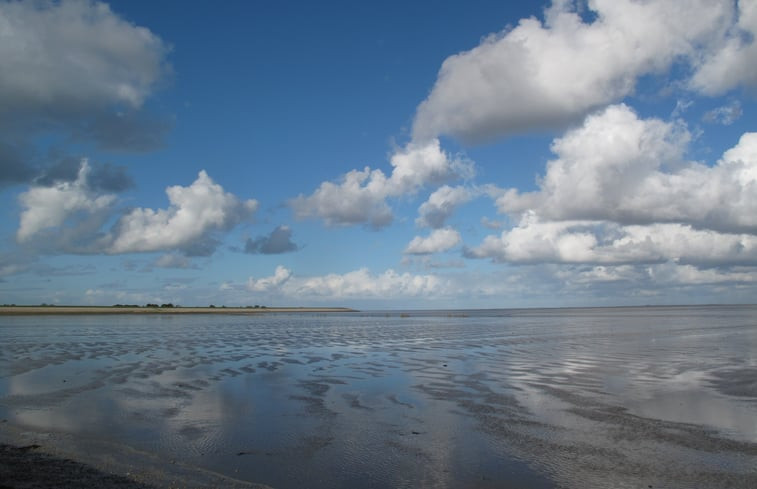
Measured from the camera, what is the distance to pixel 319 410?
16.3m

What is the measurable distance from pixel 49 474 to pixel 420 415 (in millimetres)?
9620

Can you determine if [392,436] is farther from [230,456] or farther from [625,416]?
[625,416]

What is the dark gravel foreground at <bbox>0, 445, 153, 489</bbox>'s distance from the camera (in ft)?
29.2

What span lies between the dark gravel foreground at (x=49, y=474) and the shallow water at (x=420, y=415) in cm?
185

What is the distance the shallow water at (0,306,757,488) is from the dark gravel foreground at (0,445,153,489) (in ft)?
6.08

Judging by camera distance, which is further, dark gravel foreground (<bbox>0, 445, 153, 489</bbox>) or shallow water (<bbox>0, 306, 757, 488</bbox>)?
shallow water (<bbox>0, 306, 757, 488</bbox>)

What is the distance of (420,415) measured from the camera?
1548cm

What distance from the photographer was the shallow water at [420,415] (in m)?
10.5

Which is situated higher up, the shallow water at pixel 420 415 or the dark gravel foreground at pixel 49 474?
the dark gravel foreground at pixel 49 474

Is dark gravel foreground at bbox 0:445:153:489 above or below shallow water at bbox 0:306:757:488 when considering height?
above

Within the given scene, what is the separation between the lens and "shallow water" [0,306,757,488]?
1051cm

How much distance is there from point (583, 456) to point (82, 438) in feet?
39.8

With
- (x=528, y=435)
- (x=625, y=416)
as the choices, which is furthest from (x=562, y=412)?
(x=528, y=435)

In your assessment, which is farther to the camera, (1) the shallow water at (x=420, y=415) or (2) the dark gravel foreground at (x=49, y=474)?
(1) the shallow water at (x=420, y=415)
